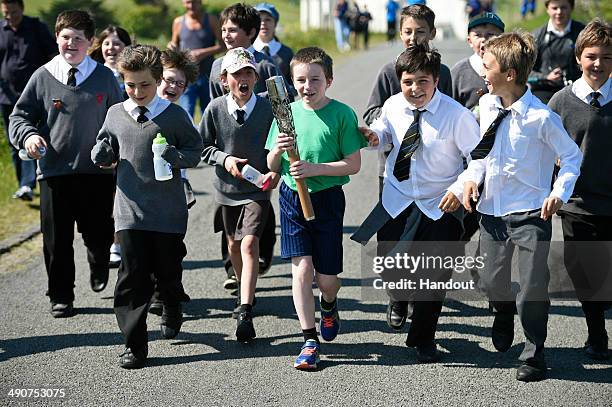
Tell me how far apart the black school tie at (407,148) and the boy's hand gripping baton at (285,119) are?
2.36 feet

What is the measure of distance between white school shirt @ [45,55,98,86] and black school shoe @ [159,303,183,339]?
1935 mm

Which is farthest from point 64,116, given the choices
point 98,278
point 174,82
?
point 98,278

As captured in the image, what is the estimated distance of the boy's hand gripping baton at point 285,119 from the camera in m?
5.77

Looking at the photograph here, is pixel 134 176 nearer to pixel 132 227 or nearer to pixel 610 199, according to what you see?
pixel 132 227

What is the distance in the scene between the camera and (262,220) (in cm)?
681

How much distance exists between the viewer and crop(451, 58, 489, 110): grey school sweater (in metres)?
7.56

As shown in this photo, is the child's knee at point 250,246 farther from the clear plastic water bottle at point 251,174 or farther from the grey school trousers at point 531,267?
the grey school trousers at point 531,267

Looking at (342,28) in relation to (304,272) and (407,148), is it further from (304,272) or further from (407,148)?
(304,272)

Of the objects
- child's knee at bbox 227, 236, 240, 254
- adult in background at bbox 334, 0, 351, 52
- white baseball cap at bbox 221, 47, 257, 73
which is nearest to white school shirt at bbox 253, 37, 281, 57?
white baseball cap at bbox 221, 47, 257, 73

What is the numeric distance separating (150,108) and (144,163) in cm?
38

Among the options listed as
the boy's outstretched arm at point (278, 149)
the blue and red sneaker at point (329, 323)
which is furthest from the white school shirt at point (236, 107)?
the blue and red sneaker at point (329, 323)

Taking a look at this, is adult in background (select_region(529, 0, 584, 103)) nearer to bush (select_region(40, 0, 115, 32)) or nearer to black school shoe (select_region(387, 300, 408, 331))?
black school shoe (select_region(387, 300, 408, 331))

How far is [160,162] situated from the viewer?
5.95 meters

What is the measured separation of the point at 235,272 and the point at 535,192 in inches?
99.3
